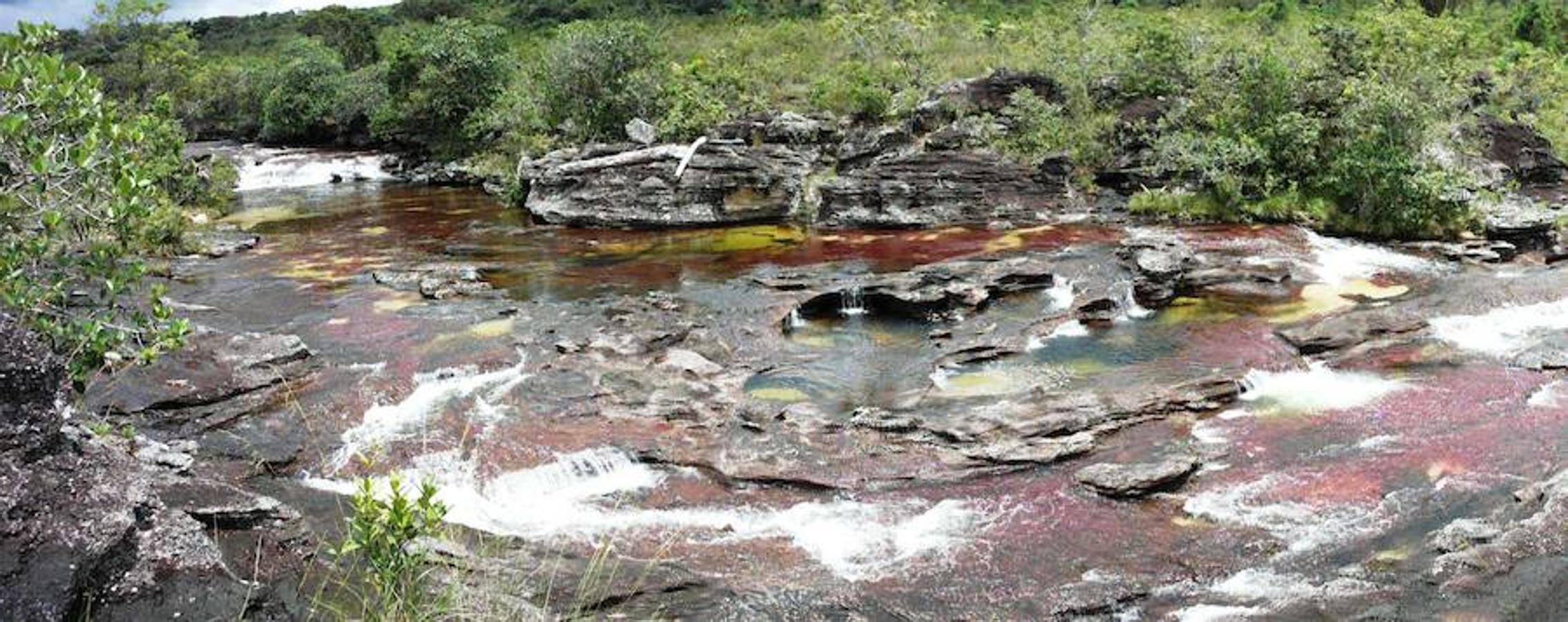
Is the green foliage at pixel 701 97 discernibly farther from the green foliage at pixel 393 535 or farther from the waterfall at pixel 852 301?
the green foliage at pixel 393 535

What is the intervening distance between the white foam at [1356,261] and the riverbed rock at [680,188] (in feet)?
44.5

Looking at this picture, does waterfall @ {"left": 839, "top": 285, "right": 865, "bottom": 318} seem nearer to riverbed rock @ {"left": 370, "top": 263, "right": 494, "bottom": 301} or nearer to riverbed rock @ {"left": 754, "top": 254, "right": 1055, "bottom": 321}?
riverbed rock @ {"left": 754, "top": 254, "right": 1055, "bottom": 321}

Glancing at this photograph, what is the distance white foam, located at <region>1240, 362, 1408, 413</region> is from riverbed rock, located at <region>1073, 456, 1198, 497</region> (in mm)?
2865

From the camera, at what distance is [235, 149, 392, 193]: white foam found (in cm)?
4322

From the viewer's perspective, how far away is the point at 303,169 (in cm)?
4472

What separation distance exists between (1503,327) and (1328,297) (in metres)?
2.80

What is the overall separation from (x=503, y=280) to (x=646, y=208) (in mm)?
7571

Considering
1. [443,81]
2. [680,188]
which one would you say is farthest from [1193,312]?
[443,81]

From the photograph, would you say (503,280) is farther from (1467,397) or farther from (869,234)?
(1467,397)

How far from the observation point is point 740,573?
31.3ft

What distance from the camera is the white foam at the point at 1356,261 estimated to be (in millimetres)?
19891

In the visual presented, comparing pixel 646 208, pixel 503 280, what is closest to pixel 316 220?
pixel 646 208

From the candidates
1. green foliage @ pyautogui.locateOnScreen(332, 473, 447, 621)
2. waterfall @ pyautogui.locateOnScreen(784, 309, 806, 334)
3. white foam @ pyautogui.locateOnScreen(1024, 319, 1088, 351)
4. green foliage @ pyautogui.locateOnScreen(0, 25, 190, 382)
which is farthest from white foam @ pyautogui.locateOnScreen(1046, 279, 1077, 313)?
green foliage @ pyautogui.locateOnScreen(332, 473, 447, 621)

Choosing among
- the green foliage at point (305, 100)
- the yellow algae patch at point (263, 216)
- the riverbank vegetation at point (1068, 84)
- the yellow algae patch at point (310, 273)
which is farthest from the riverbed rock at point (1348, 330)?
the green foliage at point (305, 100)
